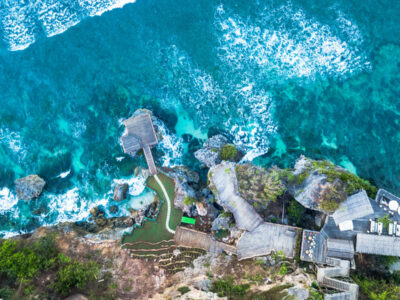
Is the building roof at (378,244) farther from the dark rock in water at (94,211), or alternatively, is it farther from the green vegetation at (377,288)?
the dark rock in water at (94,211)

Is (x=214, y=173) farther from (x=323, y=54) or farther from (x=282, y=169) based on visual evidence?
(x=323, y=54)

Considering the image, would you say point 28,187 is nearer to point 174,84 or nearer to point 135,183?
point 135,183

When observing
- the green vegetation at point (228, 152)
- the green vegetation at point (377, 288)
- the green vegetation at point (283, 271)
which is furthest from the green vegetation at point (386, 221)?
the green vegetation at point (228, 152)

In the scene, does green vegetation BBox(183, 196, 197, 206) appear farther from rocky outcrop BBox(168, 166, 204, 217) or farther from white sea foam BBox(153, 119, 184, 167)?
white sea foam BBox(153, 119, 184, 167)

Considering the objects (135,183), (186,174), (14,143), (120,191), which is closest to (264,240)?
(186,174)

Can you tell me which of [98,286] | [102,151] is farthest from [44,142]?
[98,286]

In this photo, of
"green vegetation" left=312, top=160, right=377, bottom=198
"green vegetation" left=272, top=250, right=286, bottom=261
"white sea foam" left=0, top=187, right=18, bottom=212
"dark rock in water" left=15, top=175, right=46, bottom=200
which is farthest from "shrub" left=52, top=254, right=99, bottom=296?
"green vegetation" left=312, top=160, right=377, bottom=198
